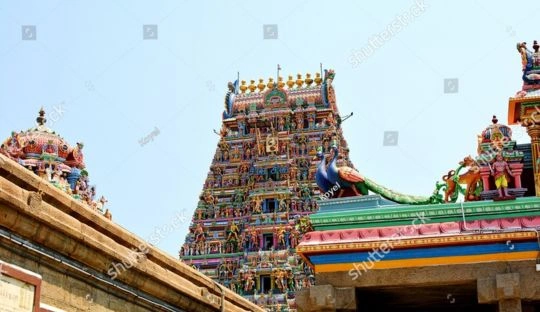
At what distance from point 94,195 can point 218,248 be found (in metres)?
13.7

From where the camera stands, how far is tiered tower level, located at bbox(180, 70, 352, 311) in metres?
44.8

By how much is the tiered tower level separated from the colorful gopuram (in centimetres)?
1331

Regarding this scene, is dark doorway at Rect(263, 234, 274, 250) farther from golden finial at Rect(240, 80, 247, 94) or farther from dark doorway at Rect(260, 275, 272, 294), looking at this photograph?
golden finial at Rect(240, 80, 247, 94)

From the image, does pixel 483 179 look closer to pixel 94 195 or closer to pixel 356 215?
pixel 356 215

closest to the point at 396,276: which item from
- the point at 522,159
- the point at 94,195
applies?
the point at 522,159

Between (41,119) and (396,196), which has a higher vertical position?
(41,119)

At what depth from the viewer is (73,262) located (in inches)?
387

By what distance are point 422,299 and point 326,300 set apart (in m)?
2.52

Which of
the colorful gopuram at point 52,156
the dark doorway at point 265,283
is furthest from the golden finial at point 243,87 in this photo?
the colorful gopuram at point 52,156

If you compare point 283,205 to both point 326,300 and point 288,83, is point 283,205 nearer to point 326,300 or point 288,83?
point 288,83

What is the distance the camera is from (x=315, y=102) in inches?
2007

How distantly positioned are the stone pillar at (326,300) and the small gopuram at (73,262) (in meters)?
1.60

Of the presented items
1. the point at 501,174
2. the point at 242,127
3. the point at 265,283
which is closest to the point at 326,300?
the point at 501,174

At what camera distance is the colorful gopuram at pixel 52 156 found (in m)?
33.7
